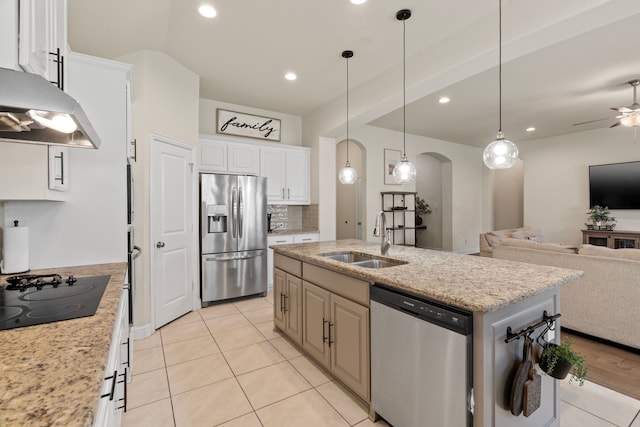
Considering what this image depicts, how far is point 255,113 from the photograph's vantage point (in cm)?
492

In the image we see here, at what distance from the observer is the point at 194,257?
3734 mm

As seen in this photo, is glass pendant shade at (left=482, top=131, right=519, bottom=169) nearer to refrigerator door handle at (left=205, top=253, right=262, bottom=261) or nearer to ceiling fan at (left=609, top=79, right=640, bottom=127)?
refrigerator door handle at (left=205, top=253, right=262, bottom=261)

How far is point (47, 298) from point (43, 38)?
1.12 metres

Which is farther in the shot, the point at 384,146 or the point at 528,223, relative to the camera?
the point at 528,223

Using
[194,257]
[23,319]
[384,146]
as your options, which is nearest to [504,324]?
[23,319]

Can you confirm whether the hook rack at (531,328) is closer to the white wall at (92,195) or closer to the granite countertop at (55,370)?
the granite countertop at (55,370)

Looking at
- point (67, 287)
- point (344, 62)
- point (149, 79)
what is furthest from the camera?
point (344, 62)

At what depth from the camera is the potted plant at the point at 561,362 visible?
1.39 m

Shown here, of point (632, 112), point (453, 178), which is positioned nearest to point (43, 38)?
point (632, 112)

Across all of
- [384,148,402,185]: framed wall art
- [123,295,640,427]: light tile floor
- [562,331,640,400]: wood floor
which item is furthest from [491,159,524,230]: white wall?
[123,295,640,427]: light tile floor

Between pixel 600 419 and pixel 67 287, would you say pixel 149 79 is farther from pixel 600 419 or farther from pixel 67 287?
pixel 600 419

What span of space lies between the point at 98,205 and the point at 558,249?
164 inches

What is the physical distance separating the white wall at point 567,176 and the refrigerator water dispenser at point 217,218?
23.8ft

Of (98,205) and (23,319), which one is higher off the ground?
(98,205)
